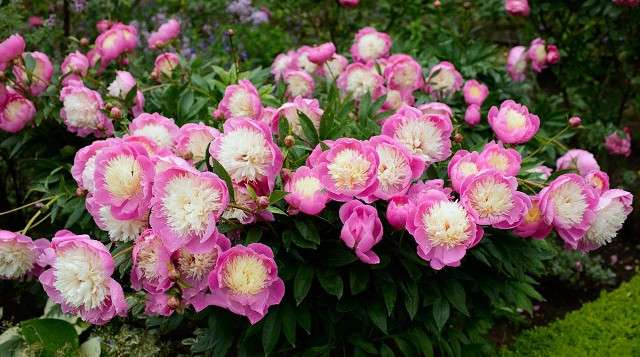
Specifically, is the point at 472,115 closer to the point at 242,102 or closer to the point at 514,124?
the point at 514,124

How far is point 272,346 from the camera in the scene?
164 cm

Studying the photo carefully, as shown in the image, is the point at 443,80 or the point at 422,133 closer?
the point at 422,133

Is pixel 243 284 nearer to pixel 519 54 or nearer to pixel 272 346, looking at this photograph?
pixel 272 346

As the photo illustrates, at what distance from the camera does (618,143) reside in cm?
375

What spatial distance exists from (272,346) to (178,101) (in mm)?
1019


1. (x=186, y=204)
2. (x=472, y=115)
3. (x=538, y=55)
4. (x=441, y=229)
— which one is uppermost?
(x=186, y=204)

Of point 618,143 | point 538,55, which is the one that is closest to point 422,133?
point 538,55

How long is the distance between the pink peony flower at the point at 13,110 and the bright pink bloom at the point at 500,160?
1.50 metres

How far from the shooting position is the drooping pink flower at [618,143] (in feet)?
12.3

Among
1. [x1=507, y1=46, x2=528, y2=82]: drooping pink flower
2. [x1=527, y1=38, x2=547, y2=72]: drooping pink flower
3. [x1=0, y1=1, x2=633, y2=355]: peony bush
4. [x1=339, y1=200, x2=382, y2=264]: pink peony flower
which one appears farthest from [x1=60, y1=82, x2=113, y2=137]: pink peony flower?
[x1=527, y1=38, x2=547, y2=72]: drooping pink flower

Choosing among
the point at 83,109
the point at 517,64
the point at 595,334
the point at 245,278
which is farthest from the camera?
the point at 517,64

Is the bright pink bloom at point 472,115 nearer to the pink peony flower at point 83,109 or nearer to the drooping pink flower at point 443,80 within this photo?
the drooping pink flower at point 443,80

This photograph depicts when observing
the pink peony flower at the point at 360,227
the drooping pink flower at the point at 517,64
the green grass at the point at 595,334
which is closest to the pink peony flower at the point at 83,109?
the pink peony flower at the point at 360,227

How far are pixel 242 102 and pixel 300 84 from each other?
0.52 meters
